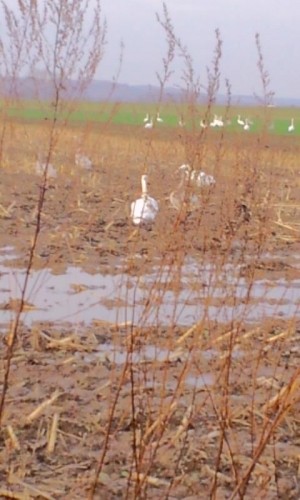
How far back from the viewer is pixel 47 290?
708cm

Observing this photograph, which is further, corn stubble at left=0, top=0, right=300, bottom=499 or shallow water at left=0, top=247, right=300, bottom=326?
shallow water at left=0, top=247, right=300, bottom=326

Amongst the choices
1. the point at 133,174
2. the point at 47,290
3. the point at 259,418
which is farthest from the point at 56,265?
the point at 133,174

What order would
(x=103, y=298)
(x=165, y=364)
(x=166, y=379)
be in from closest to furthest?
(x=165, y=364) → (x=166, y=379) → (x=103, y=298)

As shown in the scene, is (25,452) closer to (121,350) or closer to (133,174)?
(121,350)

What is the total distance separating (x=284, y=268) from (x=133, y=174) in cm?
774

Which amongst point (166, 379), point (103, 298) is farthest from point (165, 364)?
point (103, 298)

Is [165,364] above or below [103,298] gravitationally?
above

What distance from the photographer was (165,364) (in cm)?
265

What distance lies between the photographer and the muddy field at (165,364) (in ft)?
9.62

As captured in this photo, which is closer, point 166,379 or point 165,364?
point 165,364

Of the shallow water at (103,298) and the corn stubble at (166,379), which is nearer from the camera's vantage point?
the corn stubble at (166,379)

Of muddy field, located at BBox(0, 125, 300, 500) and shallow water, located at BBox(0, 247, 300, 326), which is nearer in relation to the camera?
muddy field, located at BBox(0, 125, 300, 500)

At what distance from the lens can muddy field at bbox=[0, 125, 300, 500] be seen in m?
2.93

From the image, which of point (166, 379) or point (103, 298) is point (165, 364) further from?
point (103, 298)
